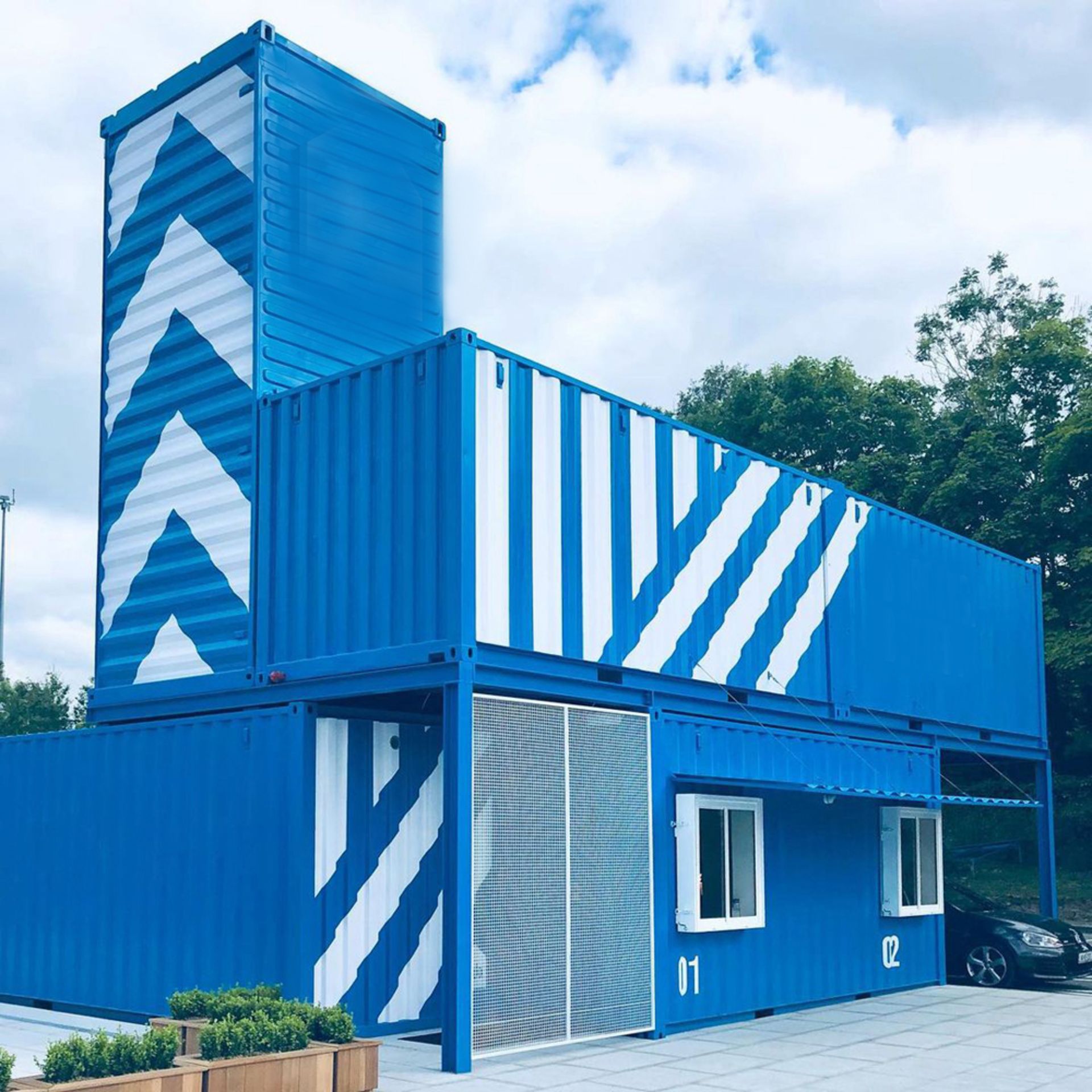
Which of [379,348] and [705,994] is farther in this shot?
[379,348]

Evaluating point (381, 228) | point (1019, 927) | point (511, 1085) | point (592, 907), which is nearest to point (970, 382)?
point (1019, 927)

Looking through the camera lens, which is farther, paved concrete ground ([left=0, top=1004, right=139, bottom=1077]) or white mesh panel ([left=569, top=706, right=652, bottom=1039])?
white mesh panel ([left=569, top=706, right=652, bottom=1039])

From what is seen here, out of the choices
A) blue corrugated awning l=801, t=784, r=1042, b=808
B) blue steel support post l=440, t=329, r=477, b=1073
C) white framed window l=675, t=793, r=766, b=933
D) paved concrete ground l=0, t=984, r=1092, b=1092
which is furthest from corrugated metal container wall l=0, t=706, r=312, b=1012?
blue corrugated awning l=801, t=784, r=1042, b=808

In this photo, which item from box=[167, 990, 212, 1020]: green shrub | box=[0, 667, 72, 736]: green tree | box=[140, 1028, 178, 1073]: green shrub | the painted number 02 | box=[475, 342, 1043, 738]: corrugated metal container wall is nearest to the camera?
box=[140, 1028, 178, 1073]: green shrub

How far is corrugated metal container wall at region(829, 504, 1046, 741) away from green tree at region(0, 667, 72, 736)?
35921 millimetres

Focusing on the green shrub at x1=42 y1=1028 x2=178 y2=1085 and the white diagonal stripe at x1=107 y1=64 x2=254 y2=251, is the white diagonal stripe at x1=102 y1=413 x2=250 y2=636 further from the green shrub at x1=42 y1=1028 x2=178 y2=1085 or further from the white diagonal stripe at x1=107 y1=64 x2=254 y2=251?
the green shrub at x1=42 y1=1028 x2=178 y2=1085

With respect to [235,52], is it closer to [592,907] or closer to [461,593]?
[461,593]

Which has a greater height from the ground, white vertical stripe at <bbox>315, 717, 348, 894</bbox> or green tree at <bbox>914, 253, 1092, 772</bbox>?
green tree at <bbox>914, 253, 1092, 772</bbox>

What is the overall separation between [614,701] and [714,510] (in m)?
2.56

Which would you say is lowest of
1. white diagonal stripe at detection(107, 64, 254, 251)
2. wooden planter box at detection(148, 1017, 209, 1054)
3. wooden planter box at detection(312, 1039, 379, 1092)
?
wooden planter box at detection(312, 1039, 379, 1092)

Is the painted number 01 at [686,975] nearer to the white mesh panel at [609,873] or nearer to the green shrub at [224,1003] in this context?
the white mesh panel at [609,873]

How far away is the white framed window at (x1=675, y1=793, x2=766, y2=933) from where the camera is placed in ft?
39.7

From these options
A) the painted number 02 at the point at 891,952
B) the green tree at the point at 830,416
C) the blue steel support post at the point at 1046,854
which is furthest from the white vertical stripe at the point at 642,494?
the green tree at the point at 830,416

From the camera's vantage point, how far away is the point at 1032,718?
20.6 metres
